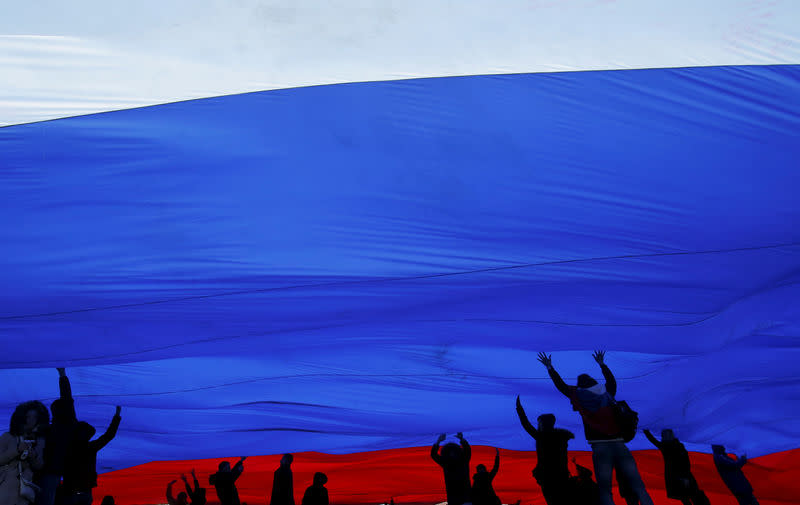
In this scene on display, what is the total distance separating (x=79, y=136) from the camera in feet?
11.2

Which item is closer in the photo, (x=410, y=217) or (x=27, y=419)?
(x=410, y=217)

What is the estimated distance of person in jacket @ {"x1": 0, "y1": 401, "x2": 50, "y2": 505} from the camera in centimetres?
414

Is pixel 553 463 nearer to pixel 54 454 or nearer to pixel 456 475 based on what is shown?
pixel 456 475

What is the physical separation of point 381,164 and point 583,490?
429 cm

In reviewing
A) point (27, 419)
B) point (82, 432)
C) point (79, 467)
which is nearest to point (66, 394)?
point (82, 432)

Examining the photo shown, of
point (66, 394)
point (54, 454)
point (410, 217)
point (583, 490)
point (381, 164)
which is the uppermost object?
point (381, 164)

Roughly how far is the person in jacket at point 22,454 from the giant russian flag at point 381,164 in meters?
0.45

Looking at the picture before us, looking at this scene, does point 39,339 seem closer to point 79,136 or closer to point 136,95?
point 79,136

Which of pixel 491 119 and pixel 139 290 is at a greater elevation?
pixel 491 119

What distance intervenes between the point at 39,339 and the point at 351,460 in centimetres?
533

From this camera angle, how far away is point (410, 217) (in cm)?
372

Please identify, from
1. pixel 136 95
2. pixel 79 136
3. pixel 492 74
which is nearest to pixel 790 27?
pixel 492 74

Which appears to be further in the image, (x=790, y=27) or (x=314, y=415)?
(x=314, y=415)

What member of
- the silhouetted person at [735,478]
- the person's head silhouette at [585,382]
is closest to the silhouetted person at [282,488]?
the person's head silhouette at [585,382]
